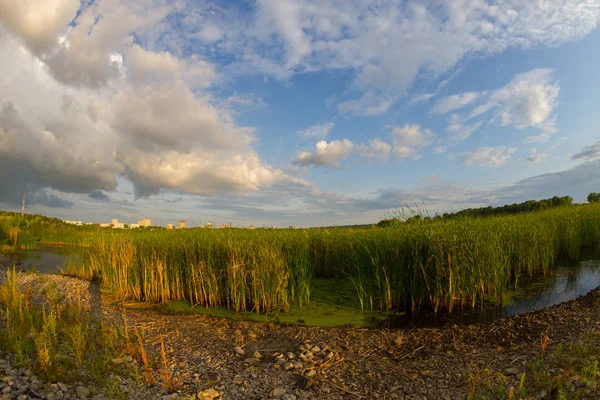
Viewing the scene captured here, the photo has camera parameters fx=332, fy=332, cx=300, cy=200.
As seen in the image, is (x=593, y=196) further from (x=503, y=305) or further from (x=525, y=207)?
(x=503, y=305)

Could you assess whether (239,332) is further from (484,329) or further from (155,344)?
(484,329)

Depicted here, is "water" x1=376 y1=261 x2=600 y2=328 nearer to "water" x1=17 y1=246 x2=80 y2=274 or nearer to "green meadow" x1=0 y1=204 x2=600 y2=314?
"green meadow" x1=0 y1=204 x2=600 y2=314

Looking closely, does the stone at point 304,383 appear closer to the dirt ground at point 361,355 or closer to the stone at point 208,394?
the dirt ground at point 361,355

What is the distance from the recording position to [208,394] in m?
4.06

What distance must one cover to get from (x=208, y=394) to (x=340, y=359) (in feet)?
6.58

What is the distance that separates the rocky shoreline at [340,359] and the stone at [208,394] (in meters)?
0.01

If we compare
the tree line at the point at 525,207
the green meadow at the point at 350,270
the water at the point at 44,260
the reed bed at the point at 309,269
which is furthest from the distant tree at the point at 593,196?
the water at the point at 44,260

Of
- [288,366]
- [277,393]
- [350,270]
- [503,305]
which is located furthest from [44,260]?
[503,305]

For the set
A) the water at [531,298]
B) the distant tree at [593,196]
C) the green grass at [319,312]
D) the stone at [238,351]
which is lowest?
the water at [531,298]

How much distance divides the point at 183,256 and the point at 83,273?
6.48 metres

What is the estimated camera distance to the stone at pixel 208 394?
13.2 ft

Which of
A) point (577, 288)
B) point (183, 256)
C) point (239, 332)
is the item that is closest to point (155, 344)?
point (239, 332)

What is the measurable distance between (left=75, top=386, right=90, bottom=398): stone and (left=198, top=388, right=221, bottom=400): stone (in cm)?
140

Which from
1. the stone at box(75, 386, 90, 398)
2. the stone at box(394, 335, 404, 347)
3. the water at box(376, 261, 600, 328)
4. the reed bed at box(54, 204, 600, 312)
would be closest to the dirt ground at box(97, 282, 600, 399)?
the stone at box(394, 335, 404, 347)
